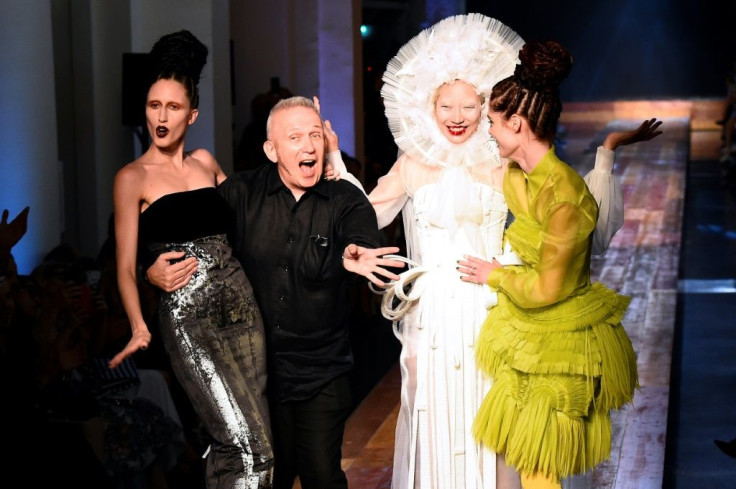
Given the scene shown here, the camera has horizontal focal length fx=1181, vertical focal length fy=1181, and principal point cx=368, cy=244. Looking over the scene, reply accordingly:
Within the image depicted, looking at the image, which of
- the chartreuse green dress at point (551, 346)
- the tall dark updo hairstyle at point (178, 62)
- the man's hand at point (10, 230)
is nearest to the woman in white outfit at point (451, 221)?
the chartreuse green dress at point (551, 346)

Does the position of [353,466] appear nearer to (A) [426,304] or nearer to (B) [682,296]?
(A) [426,304]

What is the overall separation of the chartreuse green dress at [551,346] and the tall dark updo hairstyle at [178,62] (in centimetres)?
96

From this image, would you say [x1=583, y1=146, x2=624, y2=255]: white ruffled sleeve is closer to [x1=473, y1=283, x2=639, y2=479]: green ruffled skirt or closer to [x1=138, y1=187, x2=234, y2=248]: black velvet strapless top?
[x1=473, y1=283, x2=639, y2=479]: green ruffled skirt

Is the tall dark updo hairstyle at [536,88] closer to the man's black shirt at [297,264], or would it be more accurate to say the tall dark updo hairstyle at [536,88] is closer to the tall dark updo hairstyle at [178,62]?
the man's black shirt at [297,264]

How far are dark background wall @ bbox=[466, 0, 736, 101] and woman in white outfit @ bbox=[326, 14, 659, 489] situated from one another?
20.8 metres

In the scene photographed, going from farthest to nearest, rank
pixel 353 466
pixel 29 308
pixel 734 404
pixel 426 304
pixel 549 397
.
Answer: pixel 734 404 < pixel 353 466 < pixel 29 308 < pixel 426 304 < pixel 549 397

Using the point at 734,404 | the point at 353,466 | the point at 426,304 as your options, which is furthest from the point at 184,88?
the point at 734,404

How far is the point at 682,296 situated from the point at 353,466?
187 inches

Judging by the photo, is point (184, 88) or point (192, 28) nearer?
point (184, 88)

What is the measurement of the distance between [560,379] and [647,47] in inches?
874

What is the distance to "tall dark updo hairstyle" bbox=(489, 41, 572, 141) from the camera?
3156mm

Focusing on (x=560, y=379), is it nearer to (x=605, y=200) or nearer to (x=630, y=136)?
(x=605, y=200)

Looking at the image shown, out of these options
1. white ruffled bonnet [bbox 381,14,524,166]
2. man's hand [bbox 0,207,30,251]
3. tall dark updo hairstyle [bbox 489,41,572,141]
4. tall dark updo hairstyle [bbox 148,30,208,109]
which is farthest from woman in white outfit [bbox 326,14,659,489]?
man's hand [bbox 0,207,30,251]

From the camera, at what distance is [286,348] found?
11.3 feet
